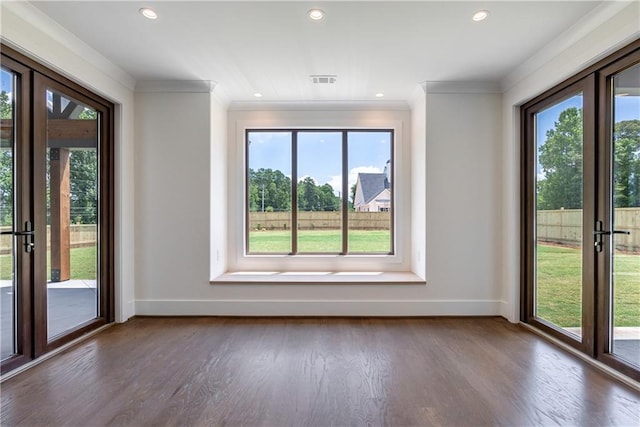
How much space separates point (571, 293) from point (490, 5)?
8.12 ft

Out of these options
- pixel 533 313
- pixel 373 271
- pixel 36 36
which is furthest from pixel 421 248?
pixel 36 36

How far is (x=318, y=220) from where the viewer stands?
4.57 meters

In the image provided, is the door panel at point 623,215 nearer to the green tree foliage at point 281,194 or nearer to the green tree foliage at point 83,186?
the green tree foliage at point 281,194

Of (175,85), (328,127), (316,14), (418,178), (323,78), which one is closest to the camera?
(316,14)

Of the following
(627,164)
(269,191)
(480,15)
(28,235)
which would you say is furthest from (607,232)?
(28,235)

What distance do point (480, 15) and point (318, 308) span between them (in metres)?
3.11

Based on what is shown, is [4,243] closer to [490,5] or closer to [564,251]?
[490,5]

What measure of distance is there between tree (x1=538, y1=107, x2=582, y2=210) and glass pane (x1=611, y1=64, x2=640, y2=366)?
0.35 meters

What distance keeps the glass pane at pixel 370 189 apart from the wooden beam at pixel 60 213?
10.3ft

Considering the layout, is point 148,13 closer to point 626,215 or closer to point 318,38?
point 318,38

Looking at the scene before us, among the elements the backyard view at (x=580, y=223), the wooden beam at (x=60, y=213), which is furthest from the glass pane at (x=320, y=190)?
the wooden beam at (x=60, y=213)

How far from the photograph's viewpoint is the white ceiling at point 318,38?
234cm

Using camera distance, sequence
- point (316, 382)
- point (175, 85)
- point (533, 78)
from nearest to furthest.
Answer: point (316, 382) < point (533, 78) < point (175, 85)

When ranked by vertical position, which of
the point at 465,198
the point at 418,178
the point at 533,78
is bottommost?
the point at 465,198
